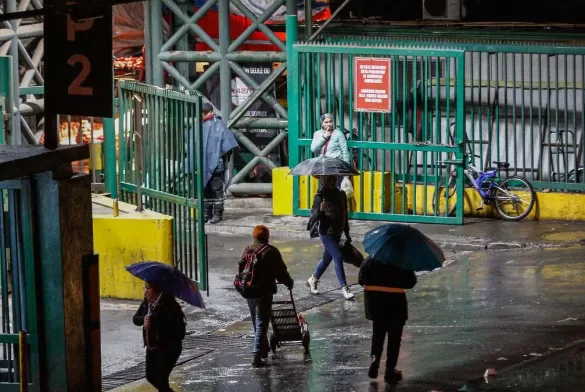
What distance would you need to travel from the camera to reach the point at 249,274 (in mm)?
11883

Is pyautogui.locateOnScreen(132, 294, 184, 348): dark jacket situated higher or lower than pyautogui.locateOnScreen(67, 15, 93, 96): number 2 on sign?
lower

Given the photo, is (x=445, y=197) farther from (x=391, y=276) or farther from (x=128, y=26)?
(x=128, y=26)

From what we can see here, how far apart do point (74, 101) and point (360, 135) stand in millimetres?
10366

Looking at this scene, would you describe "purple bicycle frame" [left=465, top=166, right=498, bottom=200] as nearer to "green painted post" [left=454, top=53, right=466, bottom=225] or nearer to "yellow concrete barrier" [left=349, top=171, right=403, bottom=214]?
"green painted post" [left=454, top=53, right=466, bottom=225]

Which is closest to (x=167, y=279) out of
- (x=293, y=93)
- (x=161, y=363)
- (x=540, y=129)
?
(x=161, y=363)

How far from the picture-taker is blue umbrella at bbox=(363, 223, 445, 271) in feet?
36.2

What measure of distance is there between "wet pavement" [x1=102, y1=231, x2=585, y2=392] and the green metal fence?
8.61 feet

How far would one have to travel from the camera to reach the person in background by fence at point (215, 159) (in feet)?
63.1

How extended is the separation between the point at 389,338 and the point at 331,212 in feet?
10.9

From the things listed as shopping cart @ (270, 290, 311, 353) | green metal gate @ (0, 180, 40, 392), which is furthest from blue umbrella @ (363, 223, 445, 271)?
green metal gate @ (0, 180, 40, 392)

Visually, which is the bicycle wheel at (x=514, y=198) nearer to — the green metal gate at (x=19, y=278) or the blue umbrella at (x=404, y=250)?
the blue umbrella at (x=404, y=250)

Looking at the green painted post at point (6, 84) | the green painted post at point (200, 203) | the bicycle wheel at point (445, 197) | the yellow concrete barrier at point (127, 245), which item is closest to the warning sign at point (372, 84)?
the bicycle wheel at point (445, 197)

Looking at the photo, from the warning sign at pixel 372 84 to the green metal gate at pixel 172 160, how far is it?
428 centimetres

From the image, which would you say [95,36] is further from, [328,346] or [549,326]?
[549,326]
